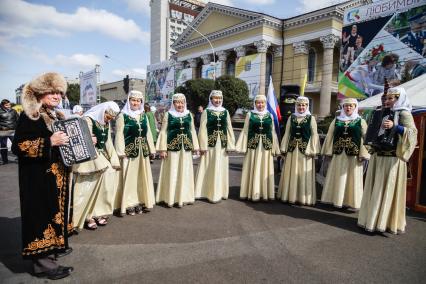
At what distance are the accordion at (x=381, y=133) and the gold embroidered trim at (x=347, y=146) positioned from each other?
0.95 meters

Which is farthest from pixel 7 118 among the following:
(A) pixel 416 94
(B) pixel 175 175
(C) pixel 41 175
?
(A) pixel 416 94

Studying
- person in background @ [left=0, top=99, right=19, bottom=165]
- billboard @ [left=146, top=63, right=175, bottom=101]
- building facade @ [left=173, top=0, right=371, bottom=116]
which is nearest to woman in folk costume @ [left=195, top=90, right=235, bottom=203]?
person in background @ [left=0, top=99, right=19, bottom=165]

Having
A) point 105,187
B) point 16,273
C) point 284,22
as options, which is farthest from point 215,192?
point 284,22

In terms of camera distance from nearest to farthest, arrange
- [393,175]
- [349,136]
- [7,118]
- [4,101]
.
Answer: [393,175] < [349,136] < [4,101] < [7,118]

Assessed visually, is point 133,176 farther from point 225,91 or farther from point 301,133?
point 225,91

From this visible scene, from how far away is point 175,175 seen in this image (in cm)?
548

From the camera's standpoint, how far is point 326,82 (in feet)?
84.8

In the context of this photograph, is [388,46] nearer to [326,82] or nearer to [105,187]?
[326,82]

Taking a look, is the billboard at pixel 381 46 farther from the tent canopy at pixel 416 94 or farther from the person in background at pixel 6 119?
the person in background at pixel 6 119

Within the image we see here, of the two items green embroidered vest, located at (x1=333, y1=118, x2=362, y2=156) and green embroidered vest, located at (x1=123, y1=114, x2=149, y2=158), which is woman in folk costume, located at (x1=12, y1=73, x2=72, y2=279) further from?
green embroidered vest, located at (x1=333, y1=118, x2=362, y2=156)

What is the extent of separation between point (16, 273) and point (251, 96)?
25.4m

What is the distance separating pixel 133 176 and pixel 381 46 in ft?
45.8

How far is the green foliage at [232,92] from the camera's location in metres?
24.4

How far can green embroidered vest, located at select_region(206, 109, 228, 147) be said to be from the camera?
19.1 feet
